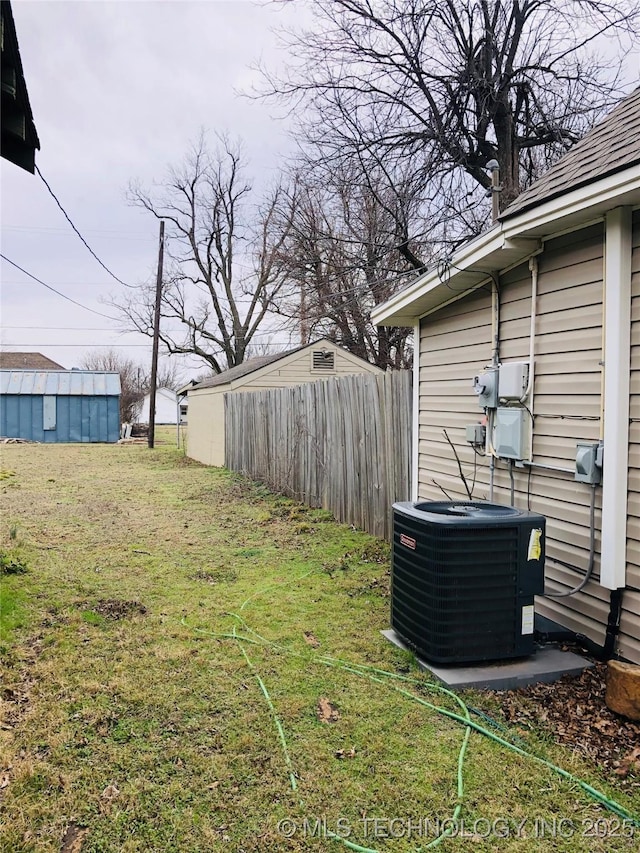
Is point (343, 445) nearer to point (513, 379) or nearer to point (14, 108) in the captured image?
point (513, 379)

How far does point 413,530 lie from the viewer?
3396 mm

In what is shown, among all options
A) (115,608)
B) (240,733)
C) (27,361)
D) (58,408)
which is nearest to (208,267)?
(58,408)

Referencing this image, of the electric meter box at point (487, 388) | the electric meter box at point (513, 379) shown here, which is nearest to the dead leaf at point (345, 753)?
the electric meter box at point (513, 379)

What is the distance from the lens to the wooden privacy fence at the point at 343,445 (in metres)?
6.31

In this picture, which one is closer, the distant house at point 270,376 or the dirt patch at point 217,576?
the dirt patch at point 217,576

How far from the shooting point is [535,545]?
3293 mm

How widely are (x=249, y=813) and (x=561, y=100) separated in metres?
11.2

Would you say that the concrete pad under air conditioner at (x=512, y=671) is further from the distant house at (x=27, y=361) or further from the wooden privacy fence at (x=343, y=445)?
the distant house at (x=27, y=361)

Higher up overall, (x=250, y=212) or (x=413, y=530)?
(x=250, y=212)

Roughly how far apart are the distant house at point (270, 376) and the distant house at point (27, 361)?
3760cm

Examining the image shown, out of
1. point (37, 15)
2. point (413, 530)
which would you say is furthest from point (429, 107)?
point (413, 530)

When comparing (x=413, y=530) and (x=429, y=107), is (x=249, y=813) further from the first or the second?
(x=429, y=107)

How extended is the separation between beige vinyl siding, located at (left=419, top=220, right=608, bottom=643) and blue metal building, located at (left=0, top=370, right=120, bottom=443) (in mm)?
22762

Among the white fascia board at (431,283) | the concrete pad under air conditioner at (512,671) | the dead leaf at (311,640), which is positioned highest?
the white fascia board at (431,283)
